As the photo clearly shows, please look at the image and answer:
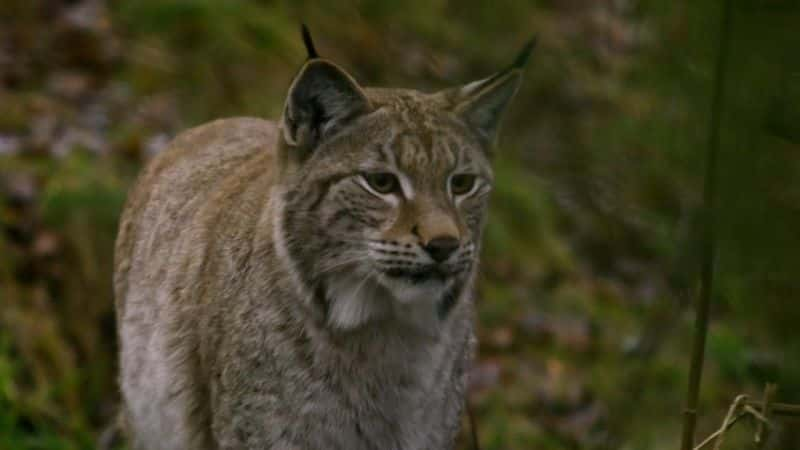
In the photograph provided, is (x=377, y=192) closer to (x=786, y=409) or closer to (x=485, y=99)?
(x=485, y=99)

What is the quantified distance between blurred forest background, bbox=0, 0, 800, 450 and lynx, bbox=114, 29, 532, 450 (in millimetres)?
529

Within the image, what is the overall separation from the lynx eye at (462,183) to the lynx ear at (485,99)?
268mm

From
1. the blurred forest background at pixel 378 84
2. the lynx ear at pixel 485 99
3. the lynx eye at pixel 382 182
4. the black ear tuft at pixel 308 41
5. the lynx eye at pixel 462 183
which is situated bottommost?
the blurred forest background at pixel 378 84

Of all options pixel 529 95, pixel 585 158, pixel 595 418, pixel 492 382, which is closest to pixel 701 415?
pixel 595 418

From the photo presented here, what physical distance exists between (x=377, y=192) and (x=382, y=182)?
4cm

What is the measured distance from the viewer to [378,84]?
413 inches

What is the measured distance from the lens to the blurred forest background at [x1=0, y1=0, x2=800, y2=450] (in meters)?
7.51

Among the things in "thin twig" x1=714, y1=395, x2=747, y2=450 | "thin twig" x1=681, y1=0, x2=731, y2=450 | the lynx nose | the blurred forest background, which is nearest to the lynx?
the lynx nose

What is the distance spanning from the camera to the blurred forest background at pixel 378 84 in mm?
7508

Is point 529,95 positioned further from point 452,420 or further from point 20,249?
point 452,420

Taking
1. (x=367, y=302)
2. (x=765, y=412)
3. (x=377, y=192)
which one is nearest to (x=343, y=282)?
(x=367, y=302)

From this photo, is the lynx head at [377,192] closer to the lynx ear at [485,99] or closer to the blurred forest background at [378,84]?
the lynx ear at [485,99]

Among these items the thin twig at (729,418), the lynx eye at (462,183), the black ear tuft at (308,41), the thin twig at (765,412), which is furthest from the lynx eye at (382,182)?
the thin twig at (765,412)

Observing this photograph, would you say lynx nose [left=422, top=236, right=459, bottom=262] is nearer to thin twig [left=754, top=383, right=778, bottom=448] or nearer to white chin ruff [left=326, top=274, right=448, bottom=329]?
white chin ruff [left=326, top=274, right=448, bottom=329]
